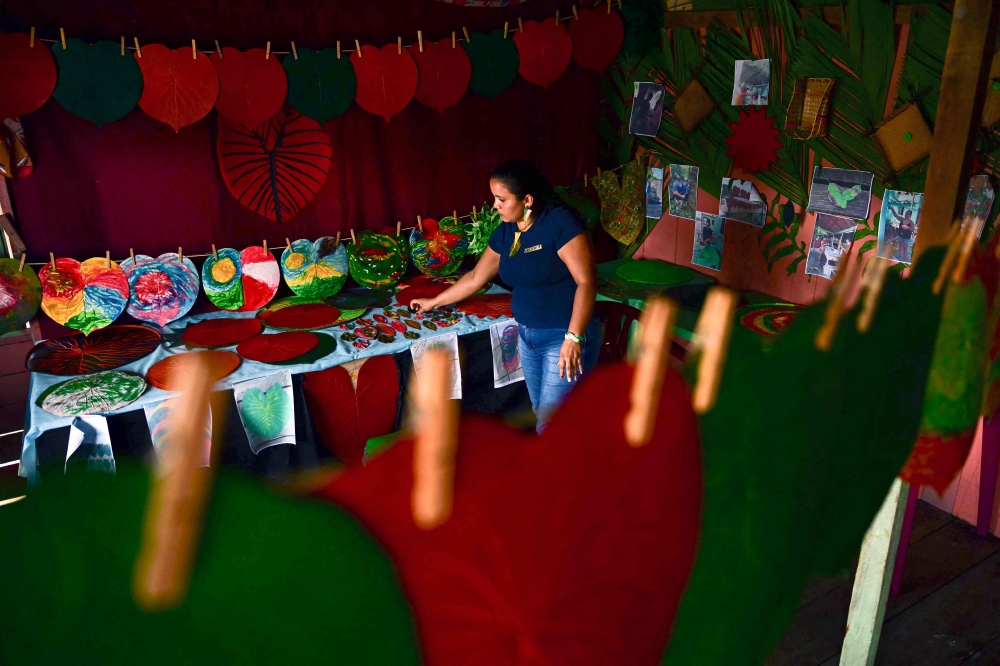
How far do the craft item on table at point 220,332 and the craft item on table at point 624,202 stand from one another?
1.54m

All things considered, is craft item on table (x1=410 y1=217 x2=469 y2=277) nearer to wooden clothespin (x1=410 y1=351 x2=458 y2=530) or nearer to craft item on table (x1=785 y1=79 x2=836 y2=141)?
craft item on table (x1=785 y1=79 x2=836 y2=141)

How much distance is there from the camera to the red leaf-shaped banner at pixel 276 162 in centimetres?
208

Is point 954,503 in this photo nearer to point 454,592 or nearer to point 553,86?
point 553,86

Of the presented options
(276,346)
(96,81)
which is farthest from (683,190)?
(96,81)

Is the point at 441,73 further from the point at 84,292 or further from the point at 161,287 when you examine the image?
the point at 84,292

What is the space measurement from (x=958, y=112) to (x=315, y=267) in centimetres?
201

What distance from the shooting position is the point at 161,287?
203 centimetres

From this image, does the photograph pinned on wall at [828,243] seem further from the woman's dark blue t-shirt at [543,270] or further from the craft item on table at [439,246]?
the craft item on table at [439,246]

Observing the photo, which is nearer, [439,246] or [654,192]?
[439,246]

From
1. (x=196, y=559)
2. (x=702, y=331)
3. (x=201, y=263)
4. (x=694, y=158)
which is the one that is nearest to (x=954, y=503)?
(x=694, y=158)

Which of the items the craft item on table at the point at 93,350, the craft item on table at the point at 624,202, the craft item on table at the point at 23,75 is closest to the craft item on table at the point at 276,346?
the craft item on table at the point at 93,350

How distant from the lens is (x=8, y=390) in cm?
243

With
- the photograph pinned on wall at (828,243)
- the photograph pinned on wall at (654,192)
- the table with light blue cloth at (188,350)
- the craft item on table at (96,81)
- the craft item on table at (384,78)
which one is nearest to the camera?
the table with light blue cloth at (188,350)

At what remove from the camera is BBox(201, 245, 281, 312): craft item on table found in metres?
2.12
